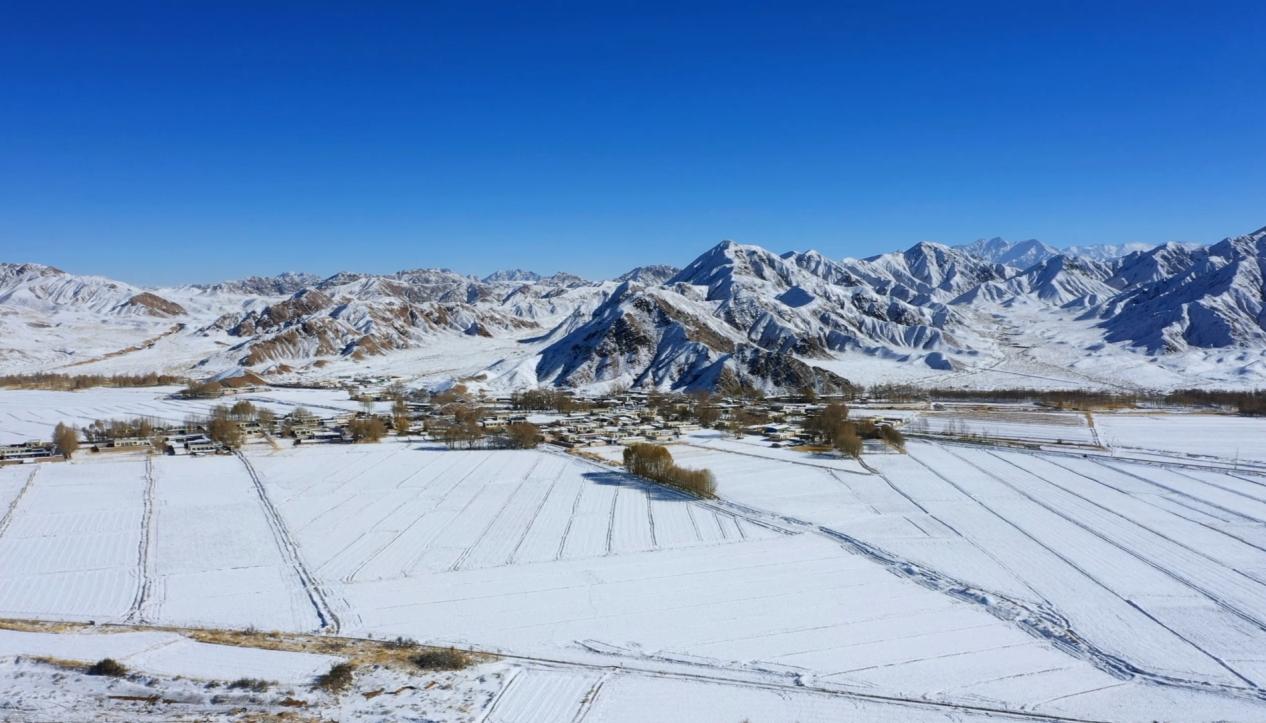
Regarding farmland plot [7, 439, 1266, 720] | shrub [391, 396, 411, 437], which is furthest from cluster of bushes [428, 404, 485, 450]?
farmland plot [7, 439, 1266, 720]

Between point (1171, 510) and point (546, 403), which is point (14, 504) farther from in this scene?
point (1171, 510)

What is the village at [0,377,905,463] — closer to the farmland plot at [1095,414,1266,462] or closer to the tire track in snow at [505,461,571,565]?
the tire track in snow at [505,461,571,565]

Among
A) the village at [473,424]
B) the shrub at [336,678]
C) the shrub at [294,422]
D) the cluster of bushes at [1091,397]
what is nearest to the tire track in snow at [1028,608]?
the shrub at [336,678]

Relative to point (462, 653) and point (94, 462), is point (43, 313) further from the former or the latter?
point (462, 653)

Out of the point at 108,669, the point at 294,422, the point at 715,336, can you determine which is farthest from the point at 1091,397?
the point at 108,669

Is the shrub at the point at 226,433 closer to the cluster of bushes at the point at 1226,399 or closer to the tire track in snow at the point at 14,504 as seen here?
the tire track in snow at the point at 14,504

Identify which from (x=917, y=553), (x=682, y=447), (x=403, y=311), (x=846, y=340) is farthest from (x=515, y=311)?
(x=917, y=553)
